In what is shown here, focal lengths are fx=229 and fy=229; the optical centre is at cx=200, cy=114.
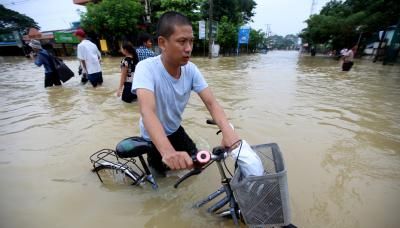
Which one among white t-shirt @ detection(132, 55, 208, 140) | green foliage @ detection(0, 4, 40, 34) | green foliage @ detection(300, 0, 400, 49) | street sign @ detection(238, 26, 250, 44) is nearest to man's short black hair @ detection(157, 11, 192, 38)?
white t-shirt @ detection(132, 55, 208, 140)

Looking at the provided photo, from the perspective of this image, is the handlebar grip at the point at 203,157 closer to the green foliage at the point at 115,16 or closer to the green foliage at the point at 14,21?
the green foliage at the point at 115,16

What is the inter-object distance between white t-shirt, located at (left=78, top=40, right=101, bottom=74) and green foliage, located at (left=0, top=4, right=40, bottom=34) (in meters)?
36.9

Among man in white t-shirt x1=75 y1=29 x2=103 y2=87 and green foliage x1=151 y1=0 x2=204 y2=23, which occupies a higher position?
green foliage x1=151 y1=0 x2=204 y2=23

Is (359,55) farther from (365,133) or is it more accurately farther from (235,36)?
(365,133)

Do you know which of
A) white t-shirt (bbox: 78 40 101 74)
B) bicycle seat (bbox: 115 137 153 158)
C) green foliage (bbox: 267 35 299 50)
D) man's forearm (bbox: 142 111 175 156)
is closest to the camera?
man's forearm (bbox: 142 111 175 156)

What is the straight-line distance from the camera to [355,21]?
21438 millimetres

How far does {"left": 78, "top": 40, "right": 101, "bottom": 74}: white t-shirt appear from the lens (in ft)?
20.6

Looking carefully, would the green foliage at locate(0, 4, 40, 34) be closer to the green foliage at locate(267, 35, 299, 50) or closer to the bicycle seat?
the bicycle seat

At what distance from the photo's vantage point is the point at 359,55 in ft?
82.6

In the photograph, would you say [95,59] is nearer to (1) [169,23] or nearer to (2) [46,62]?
(2) [46,62]

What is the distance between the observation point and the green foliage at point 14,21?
109 feet

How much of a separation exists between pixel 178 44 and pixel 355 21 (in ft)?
85.2

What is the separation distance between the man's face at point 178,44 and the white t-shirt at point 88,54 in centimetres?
556

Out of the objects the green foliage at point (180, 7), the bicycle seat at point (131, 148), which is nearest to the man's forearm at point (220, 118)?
the bicycle seat at point (131, 148)
